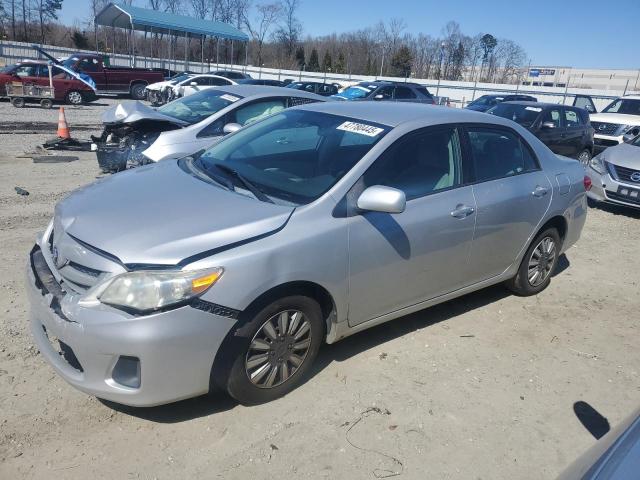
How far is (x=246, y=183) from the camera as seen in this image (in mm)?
3479

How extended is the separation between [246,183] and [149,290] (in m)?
1.14

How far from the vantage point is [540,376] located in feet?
12.3

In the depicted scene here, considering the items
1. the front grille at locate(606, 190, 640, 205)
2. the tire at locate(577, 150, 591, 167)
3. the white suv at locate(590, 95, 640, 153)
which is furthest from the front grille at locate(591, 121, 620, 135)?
Answer: the front grille at locate(606, 190, 640, 205)

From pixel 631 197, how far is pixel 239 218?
7716 mm

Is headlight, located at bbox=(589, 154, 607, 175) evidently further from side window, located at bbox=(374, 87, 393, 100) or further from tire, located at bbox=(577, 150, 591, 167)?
side window, located at bbox=(374, 87, 393, 100)

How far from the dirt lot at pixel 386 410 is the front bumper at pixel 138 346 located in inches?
11.8

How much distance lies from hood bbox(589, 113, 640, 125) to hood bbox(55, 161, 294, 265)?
49.3 ft

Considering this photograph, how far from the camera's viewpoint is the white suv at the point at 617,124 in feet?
47.5

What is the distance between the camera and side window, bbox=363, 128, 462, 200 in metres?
3.53

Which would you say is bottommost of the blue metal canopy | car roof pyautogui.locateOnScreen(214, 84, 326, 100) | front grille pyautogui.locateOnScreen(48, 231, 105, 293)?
front grille pyautogui.locateOnScreen(48, 231, 105, 293)

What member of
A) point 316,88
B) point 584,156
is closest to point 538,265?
point 584,156

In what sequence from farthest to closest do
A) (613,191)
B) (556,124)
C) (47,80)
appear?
(47,80) → (556,124) → (613,191)

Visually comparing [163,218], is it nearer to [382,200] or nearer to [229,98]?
[382,200]

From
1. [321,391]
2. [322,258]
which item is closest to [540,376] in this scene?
[321,391]
